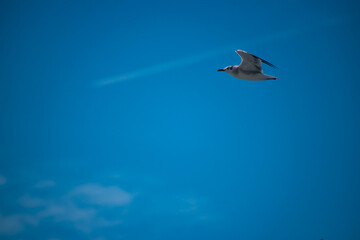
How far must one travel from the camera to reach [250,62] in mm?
13438

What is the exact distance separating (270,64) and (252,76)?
0.80 m

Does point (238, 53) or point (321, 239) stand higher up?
point (238, 53)

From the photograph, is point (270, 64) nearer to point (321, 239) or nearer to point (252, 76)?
point (252, 76)

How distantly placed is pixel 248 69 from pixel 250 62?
0.34 m

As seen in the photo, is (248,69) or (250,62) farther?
(248,69)

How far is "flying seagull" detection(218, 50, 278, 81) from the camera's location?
13.3 metres

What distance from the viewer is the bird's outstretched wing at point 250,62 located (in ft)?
43.3

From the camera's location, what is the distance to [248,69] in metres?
13.7

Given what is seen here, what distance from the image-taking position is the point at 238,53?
43.8ft

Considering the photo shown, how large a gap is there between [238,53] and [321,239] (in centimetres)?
1909

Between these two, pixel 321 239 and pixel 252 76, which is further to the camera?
pixel 321 239

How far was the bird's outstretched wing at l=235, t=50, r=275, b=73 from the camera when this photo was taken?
13.2 metres

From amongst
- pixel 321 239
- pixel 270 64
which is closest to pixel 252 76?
pixel 270 64

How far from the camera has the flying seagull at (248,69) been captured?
43.6 ft
